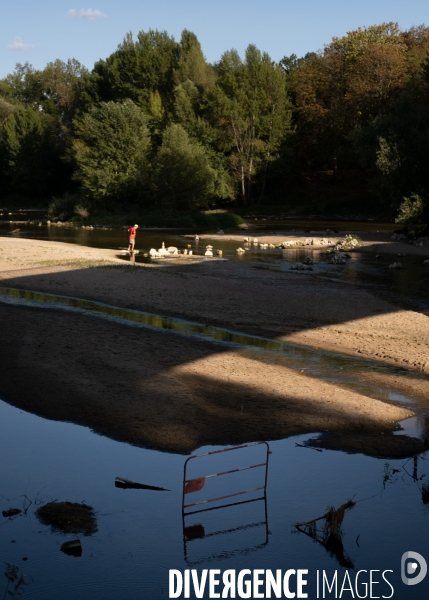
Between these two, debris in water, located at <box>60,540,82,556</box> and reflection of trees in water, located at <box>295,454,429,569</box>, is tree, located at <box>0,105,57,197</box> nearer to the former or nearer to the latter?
reflection of trees in water, located at <box>295,454,429,569</box>

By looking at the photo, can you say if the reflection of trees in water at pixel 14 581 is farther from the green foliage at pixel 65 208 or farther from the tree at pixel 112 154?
the green foliage at pixel 65 208

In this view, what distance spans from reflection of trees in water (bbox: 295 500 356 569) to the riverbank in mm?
2911

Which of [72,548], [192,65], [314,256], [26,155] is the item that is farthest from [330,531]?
[26,155]

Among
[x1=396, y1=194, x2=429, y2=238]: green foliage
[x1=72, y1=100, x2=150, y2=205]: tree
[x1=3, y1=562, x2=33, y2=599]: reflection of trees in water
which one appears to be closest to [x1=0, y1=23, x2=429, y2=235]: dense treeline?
[x1=72, y1=100, x2=150, y2=205]: tree

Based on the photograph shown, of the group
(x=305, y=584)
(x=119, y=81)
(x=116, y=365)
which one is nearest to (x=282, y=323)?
(x=116, y=365)

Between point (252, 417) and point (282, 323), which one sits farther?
point (282, 323)

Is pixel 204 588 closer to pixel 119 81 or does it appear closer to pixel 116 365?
pixel 116 365

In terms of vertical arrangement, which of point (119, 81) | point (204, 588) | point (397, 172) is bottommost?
point (204, 588)

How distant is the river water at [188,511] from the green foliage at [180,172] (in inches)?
2354

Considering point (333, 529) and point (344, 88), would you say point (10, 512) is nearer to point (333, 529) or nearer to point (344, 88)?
point (333, 529)

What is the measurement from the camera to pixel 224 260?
38719 millimetres

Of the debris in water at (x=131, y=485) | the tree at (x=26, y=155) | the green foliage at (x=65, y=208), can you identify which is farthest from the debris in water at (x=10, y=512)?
the tree at (x=26, y=155)

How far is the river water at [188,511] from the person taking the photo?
28.8 feet

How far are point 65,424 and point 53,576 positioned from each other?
17.0 feet
